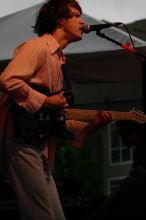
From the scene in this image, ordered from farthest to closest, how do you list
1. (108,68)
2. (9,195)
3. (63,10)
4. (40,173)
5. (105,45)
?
(9,195) < (108,68) < (105,45) < (63,10) < (40,173)

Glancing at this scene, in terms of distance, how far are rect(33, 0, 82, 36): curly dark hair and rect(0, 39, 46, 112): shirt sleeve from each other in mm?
237

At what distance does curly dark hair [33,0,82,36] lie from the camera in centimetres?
322

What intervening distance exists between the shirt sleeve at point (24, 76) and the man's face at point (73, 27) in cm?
23

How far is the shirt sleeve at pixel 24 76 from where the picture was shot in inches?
115

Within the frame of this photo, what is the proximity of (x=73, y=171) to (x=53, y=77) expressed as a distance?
13907 mm

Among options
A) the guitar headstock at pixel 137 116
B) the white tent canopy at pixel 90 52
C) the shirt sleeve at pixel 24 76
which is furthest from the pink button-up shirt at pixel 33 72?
the white tent canopy at pixel 90 52

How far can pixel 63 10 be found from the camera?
3242 millimetres

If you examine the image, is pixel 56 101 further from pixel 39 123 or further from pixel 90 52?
pixel 90 52

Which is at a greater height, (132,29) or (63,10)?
(63,10)

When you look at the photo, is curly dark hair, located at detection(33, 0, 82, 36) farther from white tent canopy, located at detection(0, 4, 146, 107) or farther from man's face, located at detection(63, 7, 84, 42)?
white tent canopy, located at detection(0, 4, 146, 107)

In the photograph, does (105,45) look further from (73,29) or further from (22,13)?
(73,29)

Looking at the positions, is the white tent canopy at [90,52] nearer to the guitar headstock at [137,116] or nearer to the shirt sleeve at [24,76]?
the guitar headstock at [137,116]

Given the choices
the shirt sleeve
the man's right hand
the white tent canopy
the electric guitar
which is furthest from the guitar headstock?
the white tent canopy

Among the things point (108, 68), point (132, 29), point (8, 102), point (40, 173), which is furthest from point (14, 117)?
point (132, 29)
